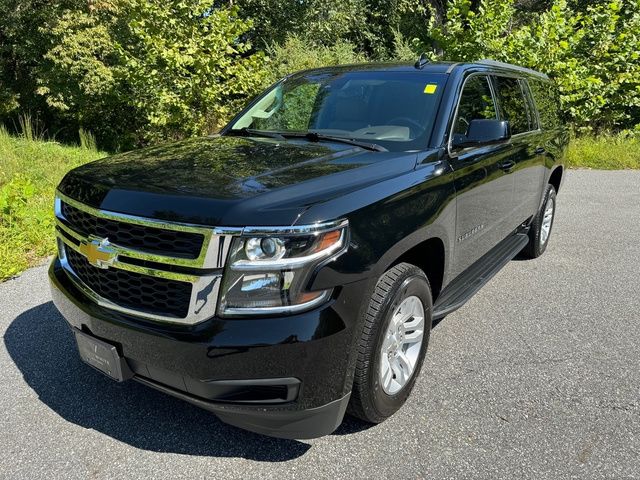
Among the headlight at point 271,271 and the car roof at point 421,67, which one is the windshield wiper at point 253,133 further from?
the headlight at point 271,271

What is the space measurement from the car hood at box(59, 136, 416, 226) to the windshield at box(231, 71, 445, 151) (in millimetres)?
324

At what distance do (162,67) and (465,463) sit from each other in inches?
359

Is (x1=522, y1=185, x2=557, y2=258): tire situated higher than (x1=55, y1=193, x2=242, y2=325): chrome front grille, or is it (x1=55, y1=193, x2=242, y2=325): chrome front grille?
(x1=55, y1=193, x2=242, y2=325): chrome front grille

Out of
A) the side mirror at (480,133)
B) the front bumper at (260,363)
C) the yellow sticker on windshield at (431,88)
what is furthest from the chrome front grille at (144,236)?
the yellow sticker on windshield at (431,88)

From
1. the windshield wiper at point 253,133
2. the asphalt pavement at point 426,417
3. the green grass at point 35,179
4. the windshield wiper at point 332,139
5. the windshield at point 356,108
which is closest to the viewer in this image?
the asphalt pavement at point 426,417

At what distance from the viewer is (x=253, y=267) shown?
6.42 feet

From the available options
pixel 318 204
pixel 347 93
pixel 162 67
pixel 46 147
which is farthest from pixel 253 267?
pixel 46 147

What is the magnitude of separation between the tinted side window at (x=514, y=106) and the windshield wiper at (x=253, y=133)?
183 cm

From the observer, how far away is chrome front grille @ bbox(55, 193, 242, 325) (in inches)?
78.2

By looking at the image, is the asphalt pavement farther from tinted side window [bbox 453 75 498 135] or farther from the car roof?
the car roof

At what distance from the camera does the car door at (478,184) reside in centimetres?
311

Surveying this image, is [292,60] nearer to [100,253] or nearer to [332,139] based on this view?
[332,139]

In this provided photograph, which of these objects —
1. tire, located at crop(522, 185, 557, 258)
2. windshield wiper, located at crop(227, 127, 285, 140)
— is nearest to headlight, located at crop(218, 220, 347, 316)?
windshield wiper, located at crop(227, 127, 285, 140)

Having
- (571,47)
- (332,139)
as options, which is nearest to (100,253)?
(332,139)
